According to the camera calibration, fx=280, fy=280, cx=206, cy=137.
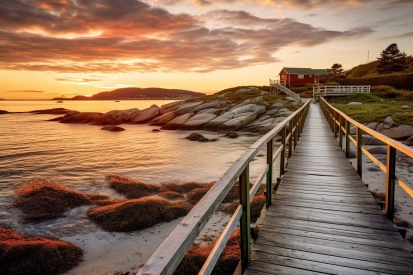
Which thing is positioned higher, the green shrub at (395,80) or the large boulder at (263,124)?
the green shrub at (395,80)

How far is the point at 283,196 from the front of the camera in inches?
209

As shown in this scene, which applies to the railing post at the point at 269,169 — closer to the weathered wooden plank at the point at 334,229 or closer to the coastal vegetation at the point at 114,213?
the weathered wooden plank at the point at 334,229

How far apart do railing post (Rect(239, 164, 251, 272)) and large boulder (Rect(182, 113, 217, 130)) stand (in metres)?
32.2

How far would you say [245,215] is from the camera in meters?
3.04

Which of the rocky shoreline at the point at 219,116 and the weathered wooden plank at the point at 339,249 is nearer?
the weathered wooden plank at the point at 339,249

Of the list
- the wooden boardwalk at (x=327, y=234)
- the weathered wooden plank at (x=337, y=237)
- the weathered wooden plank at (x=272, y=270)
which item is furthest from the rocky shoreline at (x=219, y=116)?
the weathered wooden plank at (x=272, y=270)

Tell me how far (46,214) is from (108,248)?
3.68m

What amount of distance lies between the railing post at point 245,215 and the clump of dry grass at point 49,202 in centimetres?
862

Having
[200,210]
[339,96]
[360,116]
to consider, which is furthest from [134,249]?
[339,96]

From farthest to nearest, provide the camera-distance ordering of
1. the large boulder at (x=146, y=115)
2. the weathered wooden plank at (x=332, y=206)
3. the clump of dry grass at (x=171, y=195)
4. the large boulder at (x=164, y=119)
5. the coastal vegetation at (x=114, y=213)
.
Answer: the large boulder at (x=146, y=115)
the large boulder at (x=164, y=119)
the clump of dry grass at (x=171, y=195)
the coastal vegetation at (x=114, y=213)
the weathered wooden plank at (x=332, y=206)

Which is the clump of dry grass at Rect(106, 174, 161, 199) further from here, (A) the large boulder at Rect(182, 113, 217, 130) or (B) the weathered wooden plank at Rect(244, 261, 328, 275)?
(A) the large boulder at Rect(182, 113, 217, 130)

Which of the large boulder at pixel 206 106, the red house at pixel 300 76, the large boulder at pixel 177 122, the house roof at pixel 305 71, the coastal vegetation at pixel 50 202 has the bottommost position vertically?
the coastal vegetation at pixel 50 202

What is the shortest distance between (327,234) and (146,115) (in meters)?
46.3

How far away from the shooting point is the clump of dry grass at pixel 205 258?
19.3 ft
